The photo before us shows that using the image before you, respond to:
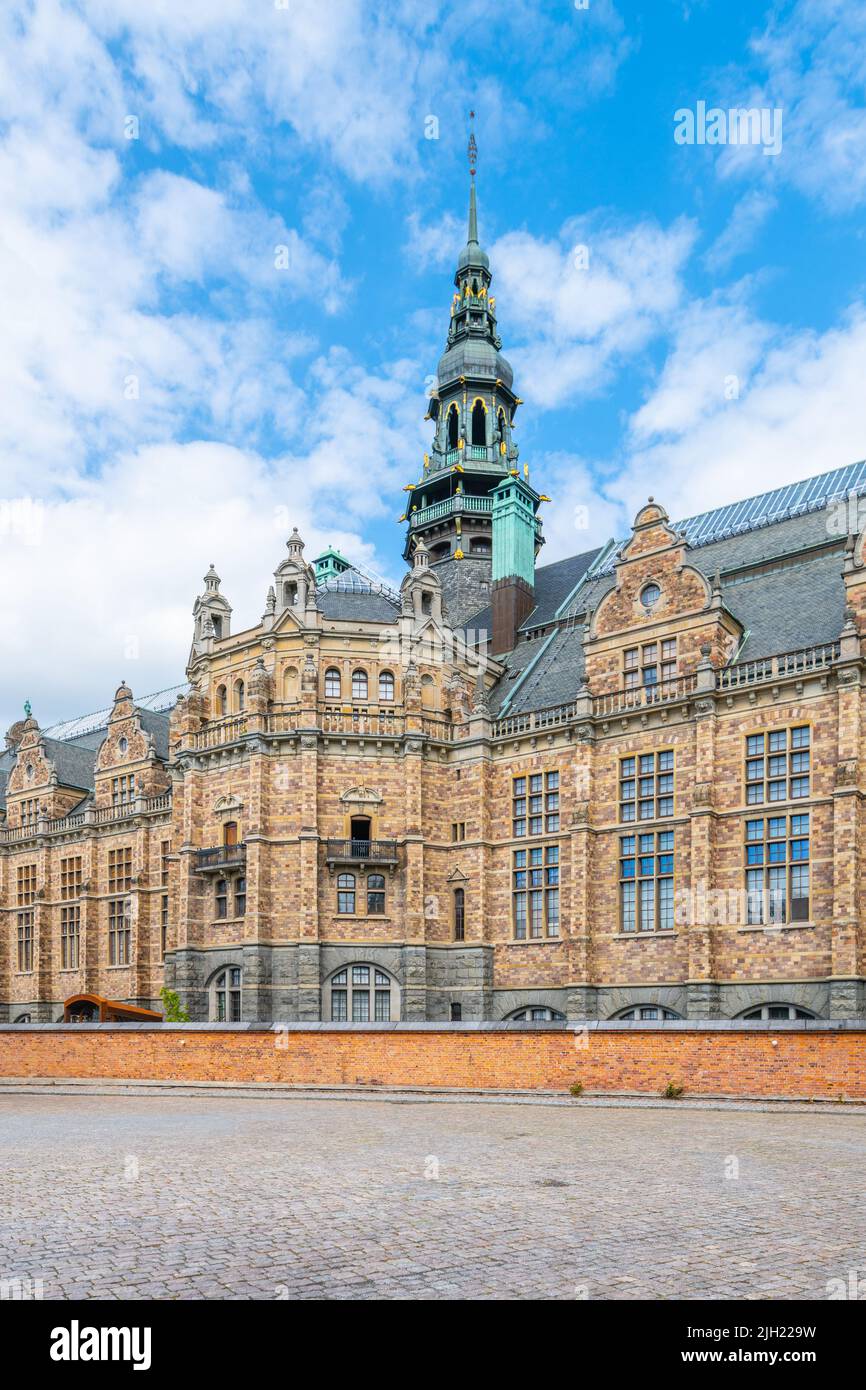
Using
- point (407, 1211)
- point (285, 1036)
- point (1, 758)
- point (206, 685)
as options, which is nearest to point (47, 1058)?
point (285, 1036)

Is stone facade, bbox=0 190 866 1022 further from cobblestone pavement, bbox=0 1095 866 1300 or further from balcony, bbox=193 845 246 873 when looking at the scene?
cobblestone pavement, bbox=0 1095 866 1300

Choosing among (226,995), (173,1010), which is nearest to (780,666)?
(226,995)

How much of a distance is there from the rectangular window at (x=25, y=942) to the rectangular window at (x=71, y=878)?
133 inches

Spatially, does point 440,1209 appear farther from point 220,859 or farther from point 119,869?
point 119,869

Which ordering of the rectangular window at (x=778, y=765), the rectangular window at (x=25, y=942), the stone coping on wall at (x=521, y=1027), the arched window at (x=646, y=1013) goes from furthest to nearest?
the rectangular window at (x=25, y=942) → the arched window at (x=646, y=1013) → the rectangular window at (x=778, y=765) → the stone coping on wall at (x=521, y=1027)

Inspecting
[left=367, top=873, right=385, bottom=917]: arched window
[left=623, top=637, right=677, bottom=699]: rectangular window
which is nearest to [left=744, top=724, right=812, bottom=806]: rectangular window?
[left=623, top=637, right=677, bottom=699]: rectangular window

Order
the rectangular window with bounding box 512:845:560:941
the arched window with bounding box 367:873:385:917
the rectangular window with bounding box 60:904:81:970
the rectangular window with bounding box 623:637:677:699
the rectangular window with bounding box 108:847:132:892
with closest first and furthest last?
the rectangular window with bounding box 623:637:677:699 < the rectangular window with bounding box 512:845:560:941 < the arched window with bounding box 367:873:385:917 < the rectangular window with bounding box 108:847:132:892 < the rectangular window with bounding box 60:904:81:970

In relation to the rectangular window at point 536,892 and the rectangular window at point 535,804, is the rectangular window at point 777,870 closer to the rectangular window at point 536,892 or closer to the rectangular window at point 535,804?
the rectangular window at point 536,892

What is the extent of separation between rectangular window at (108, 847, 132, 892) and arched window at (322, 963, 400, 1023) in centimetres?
1818

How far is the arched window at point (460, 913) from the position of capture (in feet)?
150

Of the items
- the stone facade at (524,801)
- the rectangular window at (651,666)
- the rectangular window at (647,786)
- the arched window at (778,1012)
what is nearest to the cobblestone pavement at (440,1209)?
the arched window at (778,1012)

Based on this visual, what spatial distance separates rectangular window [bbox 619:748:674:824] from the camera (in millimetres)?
40000

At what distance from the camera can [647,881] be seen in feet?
131

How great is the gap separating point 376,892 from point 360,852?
1.89 m
